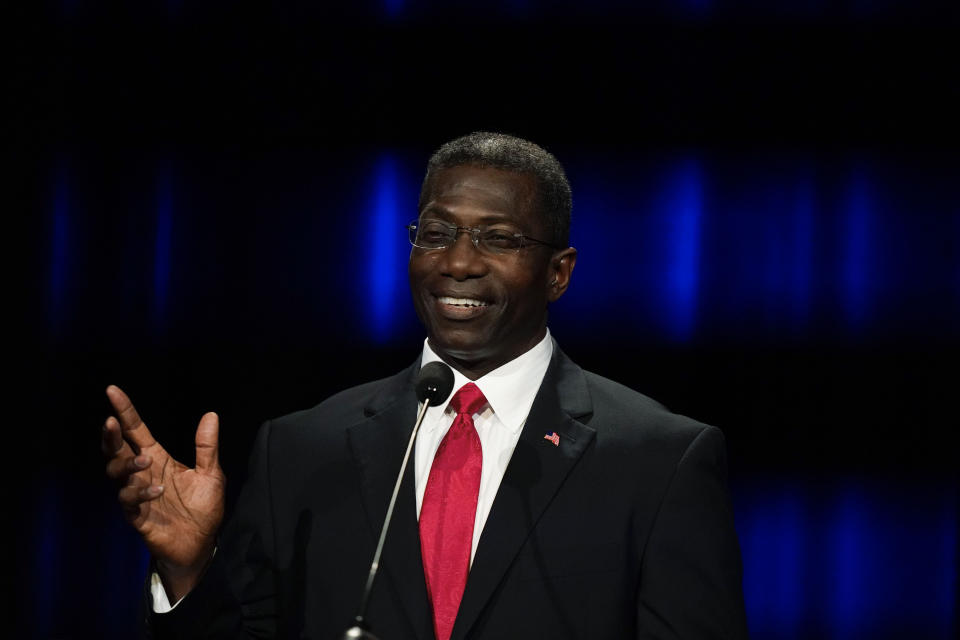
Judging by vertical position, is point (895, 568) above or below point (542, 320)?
below

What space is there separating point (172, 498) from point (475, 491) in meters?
0.47

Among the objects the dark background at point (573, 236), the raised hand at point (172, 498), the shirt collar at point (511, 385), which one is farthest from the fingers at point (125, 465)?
the dark background at point (573, 236)

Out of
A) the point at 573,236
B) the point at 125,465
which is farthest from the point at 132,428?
the point at 573,236

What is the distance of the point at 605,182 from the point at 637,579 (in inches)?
66.2

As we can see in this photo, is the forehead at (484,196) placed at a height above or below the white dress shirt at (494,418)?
above

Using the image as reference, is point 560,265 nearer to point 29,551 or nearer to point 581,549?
point 581,549

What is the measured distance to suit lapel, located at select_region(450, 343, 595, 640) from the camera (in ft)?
5.63

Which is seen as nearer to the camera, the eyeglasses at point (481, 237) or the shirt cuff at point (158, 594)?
the shirt cuff at point (158, 594)

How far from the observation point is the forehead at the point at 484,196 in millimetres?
1937

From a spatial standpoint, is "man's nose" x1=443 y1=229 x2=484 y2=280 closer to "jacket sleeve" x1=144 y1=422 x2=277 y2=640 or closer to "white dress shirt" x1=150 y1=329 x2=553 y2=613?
"white dress shirt" x1=150 y1=329 x2=553 y2=613

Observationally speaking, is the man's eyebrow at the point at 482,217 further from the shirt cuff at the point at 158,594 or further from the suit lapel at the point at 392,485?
the shirt cuff at the point at 158,594

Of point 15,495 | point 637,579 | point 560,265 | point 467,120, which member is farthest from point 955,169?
point 15,495

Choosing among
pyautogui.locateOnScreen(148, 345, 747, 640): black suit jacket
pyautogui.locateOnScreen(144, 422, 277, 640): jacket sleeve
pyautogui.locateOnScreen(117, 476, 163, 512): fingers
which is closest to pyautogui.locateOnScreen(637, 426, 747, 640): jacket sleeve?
pyautogui.locateOnScreen(148, 345, 747, 640): black suit jacket

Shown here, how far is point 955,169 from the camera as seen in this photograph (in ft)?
10.2
